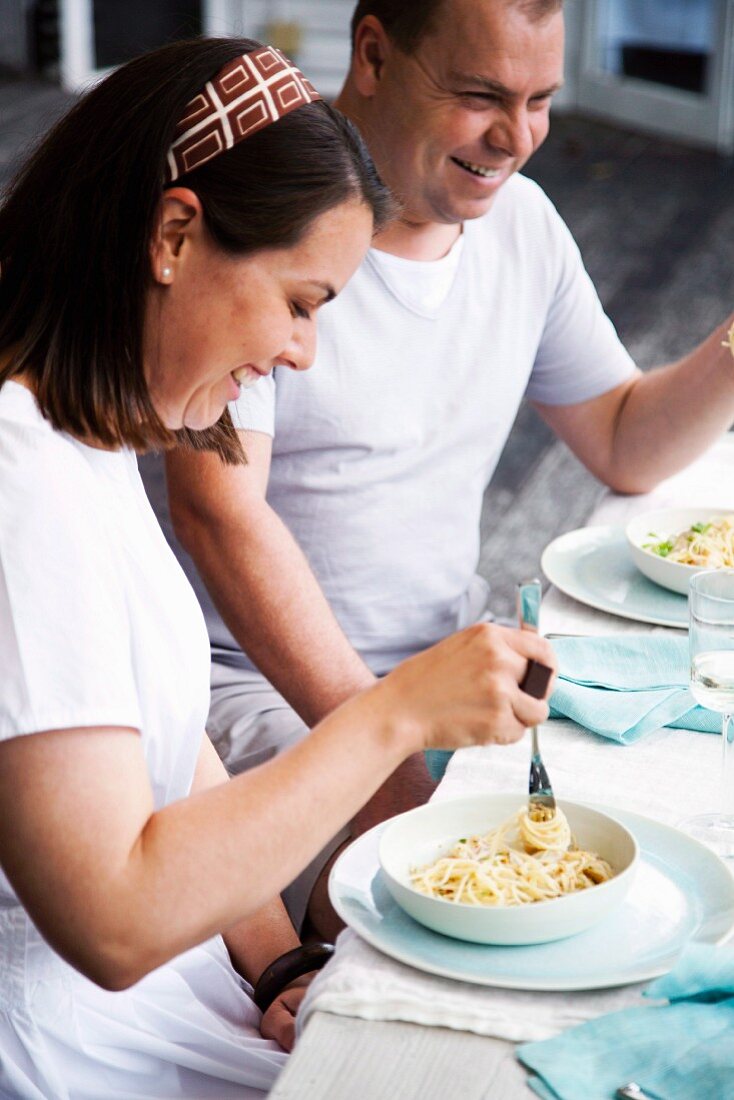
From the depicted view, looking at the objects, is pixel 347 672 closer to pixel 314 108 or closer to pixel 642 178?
pixel 314 108

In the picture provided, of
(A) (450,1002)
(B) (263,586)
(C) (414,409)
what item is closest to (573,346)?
(C) (414,409)

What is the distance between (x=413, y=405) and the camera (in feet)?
6.74

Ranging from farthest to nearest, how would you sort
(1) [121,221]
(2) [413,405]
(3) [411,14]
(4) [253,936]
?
(2) [413,405] < (3) [411,14] < (4) [253,936] < (1) [121,221]

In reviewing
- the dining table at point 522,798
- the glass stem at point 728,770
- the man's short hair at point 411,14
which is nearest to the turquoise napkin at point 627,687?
the dining table at point 522,798

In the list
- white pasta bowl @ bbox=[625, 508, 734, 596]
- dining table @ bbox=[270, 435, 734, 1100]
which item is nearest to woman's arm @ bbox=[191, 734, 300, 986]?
dining table @ bbox=[270, 435, 734, 1100]

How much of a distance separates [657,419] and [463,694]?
117 centimetres

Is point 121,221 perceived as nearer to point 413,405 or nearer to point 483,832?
point 483,832

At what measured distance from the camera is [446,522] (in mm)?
2143

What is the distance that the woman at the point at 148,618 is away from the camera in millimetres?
1017

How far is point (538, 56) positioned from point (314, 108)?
796mm

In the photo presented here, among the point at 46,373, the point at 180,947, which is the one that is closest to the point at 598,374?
the point at 46,373

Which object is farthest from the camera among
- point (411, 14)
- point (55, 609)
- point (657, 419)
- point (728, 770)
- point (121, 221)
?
point (657, 419)

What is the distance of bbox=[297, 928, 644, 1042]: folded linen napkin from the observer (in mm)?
988

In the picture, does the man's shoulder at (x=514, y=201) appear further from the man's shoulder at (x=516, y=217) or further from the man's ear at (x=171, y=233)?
the man's ear at (x=171, y=233)
